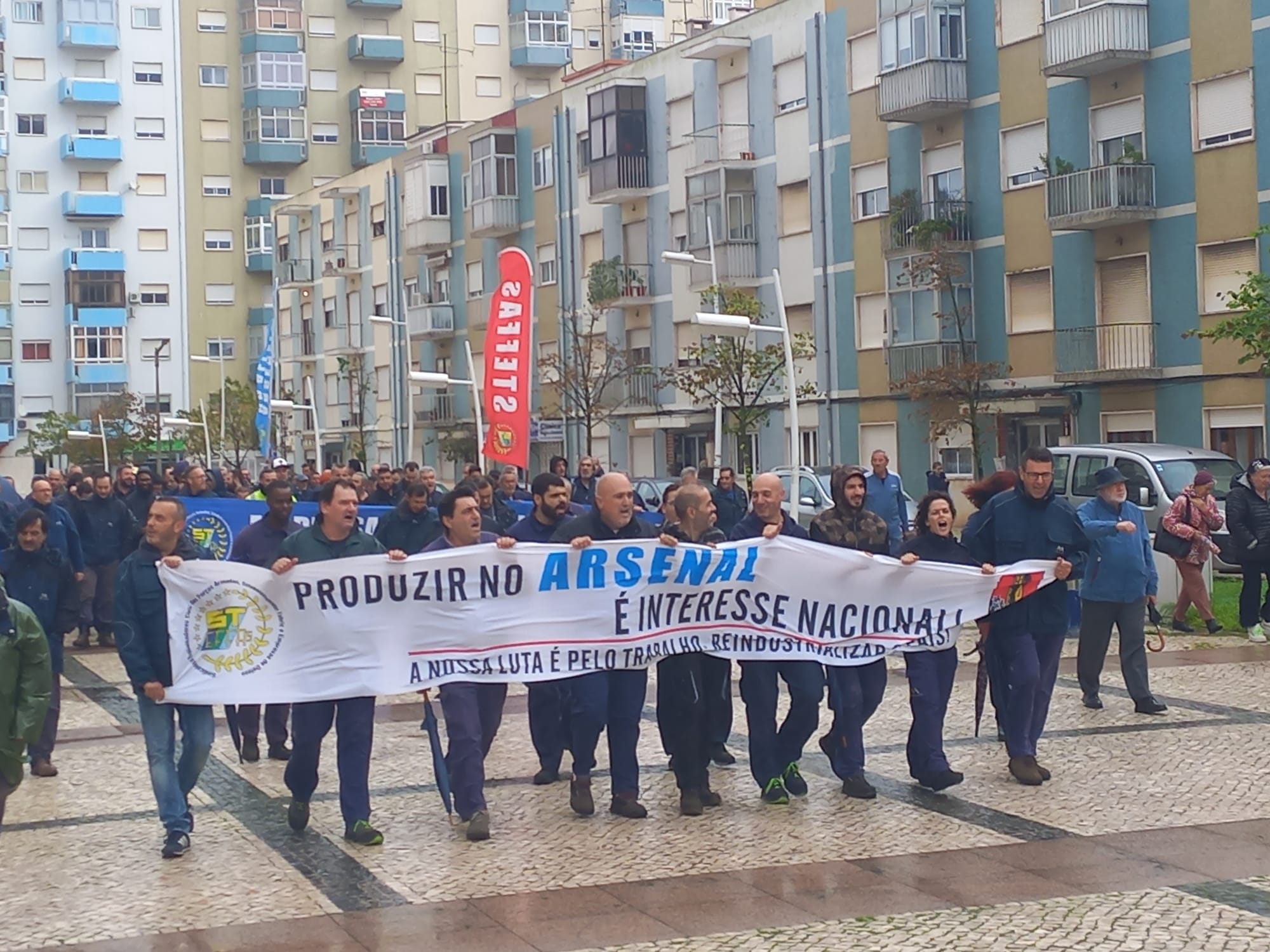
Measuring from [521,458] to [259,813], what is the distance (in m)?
11.4

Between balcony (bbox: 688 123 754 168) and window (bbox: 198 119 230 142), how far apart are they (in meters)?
44.1

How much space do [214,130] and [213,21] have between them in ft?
16.5

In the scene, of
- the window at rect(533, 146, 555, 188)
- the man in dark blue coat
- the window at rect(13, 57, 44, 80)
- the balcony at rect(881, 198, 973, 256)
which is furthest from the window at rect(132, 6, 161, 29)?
the man in dark blue coat

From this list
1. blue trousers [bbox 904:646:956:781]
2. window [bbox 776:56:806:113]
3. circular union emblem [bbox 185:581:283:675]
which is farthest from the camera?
window [bbox 776:56:806:113]

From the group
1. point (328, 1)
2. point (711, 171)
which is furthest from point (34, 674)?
point (328, 1)

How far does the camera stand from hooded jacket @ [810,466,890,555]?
10703 mm

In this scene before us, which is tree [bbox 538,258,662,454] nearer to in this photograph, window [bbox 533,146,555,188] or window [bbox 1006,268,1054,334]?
window [bbox 533,146,555,188]

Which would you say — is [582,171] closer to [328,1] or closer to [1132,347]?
[1132,347]

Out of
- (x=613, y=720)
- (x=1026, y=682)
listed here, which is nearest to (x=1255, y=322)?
(x=1026, y=682)

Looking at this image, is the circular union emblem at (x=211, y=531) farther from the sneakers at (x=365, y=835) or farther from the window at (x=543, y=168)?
the window at (x=543, y=168)

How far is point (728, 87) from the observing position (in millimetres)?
47688

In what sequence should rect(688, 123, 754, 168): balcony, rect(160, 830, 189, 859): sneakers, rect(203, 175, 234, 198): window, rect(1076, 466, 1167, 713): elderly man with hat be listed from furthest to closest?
rect(203, 175, 234, 198): window < rect(688, 123, 754, 168): balcony < rect(1076, 466, 1167, 713): elderly man with hat < rect(160, 830, 189, 859): sneakers

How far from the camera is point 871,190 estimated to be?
42.9m

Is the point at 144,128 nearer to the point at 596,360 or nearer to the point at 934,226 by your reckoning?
the point at 596,360
